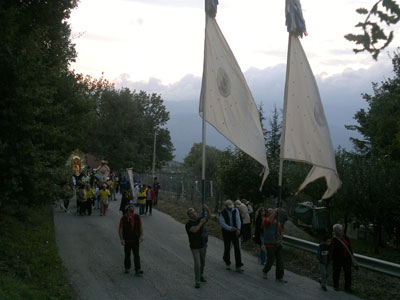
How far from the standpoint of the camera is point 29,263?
11758 millimetres

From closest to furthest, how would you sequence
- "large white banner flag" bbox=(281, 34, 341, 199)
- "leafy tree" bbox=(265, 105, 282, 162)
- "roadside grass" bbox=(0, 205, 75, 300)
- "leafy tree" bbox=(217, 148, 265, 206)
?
"roadside grass" bbox=(0, 205, 75, 300)
"large white banner flag" bbox=(281, 34, 341, 199)
"leafy tree" bbox=(217, 148, 265, 206)
"leafy tree" bbox=(265, 105, 282, 162)

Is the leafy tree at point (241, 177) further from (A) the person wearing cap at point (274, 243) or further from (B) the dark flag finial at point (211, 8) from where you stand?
(B) the dark flag finial at point (211, 8)

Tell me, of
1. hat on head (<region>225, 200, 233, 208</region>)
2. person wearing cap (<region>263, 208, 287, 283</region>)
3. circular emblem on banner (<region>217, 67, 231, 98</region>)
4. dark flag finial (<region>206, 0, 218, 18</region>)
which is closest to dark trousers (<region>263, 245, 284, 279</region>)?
person wearing cap (<region>263, 208, 287, 283</region>)

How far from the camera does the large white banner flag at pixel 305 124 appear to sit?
33.1ft

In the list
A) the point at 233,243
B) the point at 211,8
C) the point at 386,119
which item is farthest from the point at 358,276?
the point at 386,119

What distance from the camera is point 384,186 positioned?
766 inches

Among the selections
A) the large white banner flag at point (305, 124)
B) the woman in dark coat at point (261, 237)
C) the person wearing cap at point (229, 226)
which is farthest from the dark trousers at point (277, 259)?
the large white banner flag at point (305, 124)

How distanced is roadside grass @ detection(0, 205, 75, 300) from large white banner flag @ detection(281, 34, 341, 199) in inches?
210

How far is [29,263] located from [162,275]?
3147 mm

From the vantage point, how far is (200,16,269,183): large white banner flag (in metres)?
10.2

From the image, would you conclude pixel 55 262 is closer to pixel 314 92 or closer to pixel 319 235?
pixel 314 92

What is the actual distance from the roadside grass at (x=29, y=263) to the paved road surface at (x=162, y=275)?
1.20 feet

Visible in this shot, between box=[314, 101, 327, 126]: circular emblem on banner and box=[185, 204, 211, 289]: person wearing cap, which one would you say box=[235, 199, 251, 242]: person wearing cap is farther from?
box=[314, 101, 327, 126]: circular emblem on banner

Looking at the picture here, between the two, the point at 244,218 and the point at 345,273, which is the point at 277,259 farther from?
the point at 244,218
